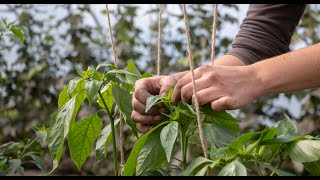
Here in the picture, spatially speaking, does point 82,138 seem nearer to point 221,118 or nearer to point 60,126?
point 60,126

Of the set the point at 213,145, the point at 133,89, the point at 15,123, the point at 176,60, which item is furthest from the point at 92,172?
the point at 213,145

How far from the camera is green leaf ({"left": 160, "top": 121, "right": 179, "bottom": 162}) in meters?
0.71

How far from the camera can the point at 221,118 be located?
32.5 inches

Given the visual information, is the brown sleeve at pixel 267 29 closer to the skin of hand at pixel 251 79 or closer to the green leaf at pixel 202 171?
the skin of hand at pixel 251 79

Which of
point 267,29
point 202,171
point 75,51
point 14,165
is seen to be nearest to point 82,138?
point 202,171

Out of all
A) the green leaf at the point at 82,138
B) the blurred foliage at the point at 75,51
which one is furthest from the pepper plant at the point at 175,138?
the blurred foliage at the point at 75,51

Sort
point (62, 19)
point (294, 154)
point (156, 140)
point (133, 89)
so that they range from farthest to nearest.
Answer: point (62, 19)
point (133, 89)
point (156, 140)
point (294, 154)

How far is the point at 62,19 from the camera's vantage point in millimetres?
2682

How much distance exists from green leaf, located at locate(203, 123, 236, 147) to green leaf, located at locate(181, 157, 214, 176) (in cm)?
3

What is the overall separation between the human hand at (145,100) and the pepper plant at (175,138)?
0.7 inches

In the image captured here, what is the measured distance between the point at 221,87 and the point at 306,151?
8.7 inches

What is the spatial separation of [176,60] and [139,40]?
10.3 inches

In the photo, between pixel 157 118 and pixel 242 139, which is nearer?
pixel 242 139

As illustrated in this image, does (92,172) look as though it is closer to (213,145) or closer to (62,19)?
(62,19)
